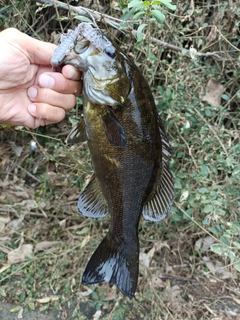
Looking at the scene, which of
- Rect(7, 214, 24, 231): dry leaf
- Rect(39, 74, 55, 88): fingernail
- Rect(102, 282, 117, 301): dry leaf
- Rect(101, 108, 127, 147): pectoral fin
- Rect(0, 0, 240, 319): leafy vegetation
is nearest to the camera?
Rect(101, 108, 127, 147): pectoral fin

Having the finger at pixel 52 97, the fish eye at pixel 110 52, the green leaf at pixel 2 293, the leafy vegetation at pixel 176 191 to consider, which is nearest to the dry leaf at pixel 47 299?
the leafy vegetation at pixel 176 191

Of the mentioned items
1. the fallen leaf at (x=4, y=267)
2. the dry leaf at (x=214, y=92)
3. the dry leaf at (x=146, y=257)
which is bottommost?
the fallen leaf at (x=4, y=267)

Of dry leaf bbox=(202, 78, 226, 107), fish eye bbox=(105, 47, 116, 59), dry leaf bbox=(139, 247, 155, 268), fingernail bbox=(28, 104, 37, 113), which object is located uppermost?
fish eye bbox=(105, 47, 116, 59)

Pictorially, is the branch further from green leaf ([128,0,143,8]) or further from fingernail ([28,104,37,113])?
fingernail ([28,104,37,113])

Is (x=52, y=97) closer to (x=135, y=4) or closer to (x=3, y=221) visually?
(x=135, y=4)

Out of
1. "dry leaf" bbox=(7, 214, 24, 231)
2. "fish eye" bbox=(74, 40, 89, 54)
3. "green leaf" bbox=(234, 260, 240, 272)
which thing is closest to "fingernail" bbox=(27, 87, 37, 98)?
"fish eye" bbox=(74, 40, 89, 54)

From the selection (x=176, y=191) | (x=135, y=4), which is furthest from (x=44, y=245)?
(x=135, y=4)

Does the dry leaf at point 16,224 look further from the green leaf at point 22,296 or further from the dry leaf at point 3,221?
the green leaf at point 22,296
